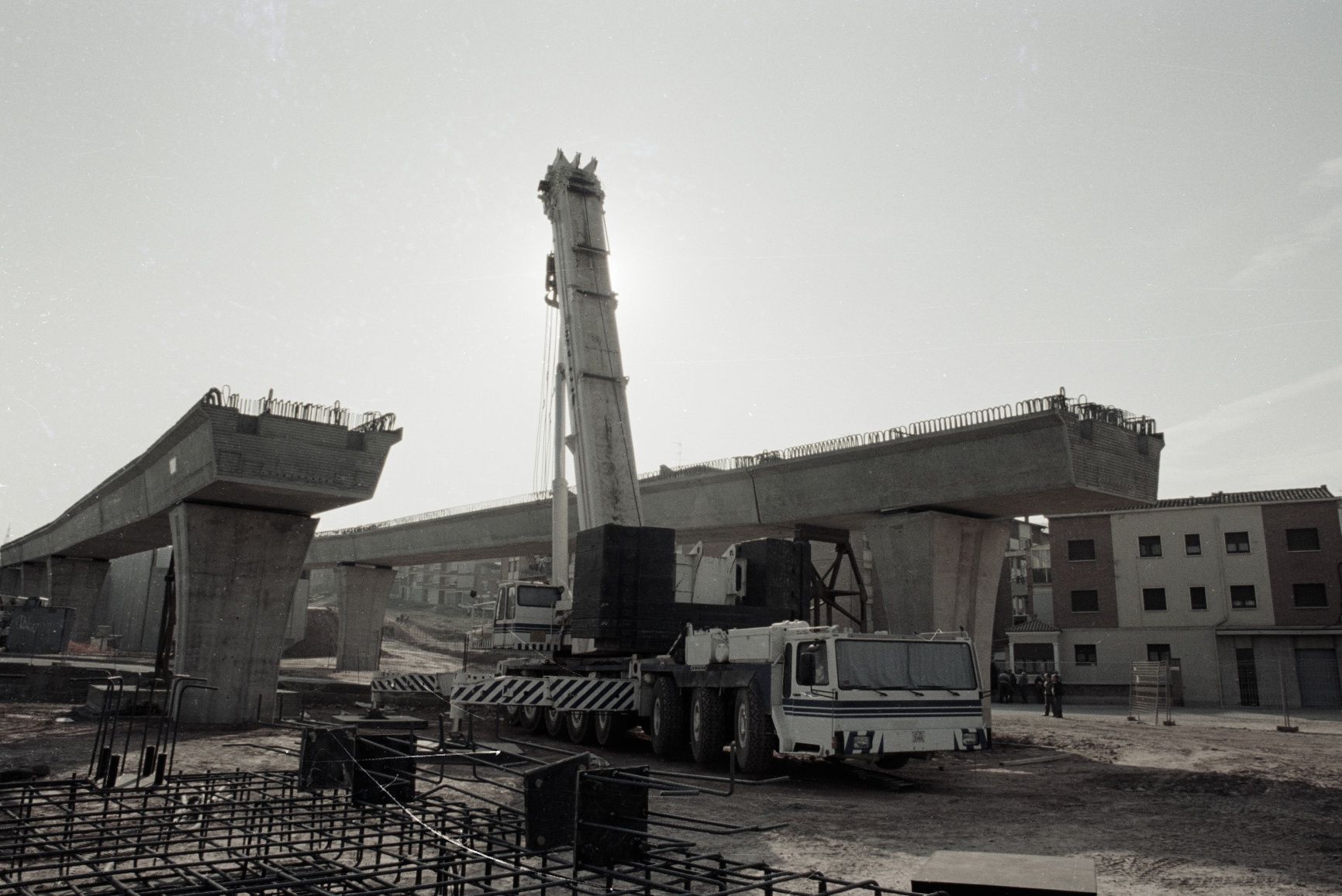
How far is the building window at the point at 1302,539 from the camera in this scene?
42938 millimetres

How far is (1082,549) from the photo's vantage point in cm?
4816

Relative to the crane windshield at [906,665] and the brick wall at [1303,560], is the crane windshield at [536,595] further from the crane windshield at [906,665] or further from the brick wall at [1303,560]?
the brick wall at [1303,560]

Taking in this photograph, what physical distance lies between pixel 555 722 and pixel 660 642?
4.35 m

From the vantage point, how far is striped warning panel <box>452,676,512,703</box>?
21.7 m

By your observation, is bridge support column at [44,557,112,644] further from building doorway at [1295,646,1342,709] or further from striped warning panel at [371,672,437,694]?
building doorway at [1295,646,1342,709]

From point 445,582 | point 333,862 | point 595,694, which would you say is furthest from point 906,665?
point 445,582

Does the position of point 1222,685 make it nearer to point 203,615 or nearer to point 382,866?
point 203,615

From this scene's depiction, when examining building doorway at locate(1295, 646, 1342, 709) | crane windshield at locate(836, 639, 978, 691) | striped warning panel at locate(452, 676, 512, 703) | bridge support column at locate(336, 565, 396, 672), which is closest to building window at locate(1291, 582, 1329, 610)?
building doorway at locate(1295, 646, 1342, 709)

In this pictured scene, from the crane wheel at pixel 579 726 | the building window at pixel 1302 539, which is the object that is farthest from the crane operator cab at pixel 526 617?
the building window at pixel 1302 539

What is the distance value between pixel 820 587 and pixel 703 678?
33.5ft

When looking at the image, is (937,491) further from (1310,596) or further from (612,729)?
(1310,596)

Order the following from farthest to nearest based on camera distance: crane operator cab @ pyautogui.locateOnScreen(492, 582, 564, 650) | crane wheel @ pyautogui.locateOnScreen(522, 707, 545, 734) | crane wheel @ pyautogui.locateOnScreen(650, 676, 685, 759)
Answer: crane operator cab @ pyautogui.locateOnScreen(492, 582, 564, 650) < crane wheel @ pyautogui.locateOnScreen(522, 707, 545, 734) < crane wheel @ pyautogui.locateOnScreen(650, 676, 685, 759)

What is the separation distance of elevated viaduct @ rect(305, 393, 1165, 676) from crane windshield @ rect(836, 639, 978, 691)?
301 inches

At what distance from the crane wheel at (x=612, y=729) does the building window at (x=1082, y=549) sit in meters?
35.3
